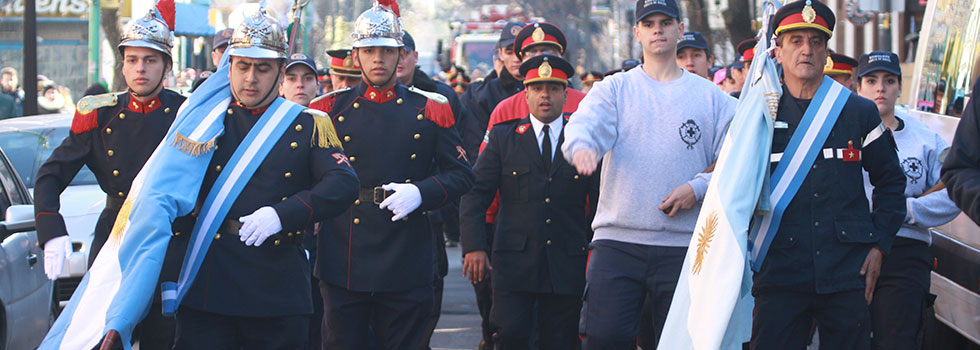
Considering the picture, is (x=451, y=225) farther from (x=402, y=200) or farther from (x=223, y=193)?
(x=223, y=193)

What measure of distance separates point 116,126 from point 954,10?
4.90m

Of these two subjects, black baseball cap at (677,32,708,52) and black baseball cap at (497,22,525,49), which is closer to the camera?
black baseball cap at (677,32,708,52)

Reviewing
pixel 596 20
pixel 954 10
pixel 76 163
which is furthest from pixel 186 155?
pixel 596 20

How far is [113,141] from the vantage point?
6.22m

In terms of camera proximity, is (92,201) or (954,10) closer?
(954,10)

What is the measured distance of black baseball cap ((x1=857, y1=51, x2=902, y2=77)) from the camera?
7363 millimetres

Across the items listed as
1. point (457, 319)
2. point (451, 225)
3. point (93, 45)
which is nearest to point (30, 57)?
point (451, 225)

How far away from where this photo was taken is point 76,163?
6.00 meters

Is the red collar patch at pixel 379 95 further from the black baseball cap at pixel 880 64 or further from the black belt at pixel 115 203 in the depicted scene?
the black baseball cap at pixel 880 64

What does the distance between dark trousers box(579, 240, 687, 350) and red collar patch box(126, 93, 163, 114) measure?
245 cm

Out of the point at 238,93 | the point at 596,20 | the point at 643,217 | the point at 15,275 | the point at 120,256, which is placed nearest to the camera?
the point at 120,256

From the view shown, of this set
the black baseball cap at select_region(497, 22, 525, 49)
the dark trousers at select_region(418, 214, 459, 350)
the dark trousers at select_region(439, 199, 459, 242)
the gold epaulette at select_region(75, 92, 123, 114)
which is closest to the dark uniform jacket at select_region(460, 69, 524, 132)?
the black baseball cap at select_region(497, 22, 525, 49)

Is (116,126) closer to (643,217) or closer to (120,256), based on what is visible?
(120,256)

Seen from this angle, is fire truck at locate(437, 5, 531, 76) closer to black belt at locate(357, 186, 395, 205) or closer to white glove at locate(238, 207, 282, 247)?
black belt at locate(357, 186, 395, 205)
